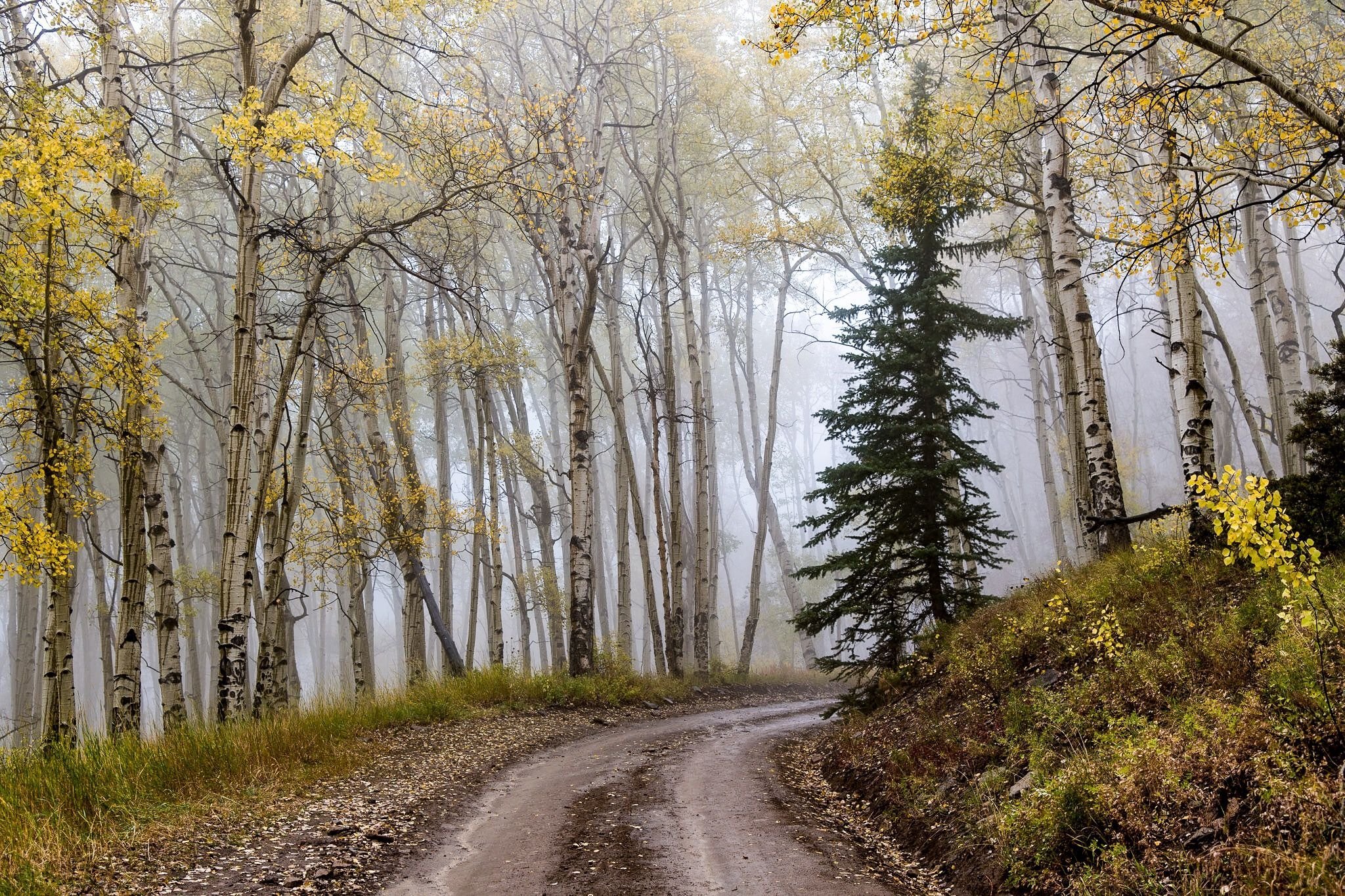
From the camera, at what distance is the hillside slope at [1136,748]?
11.6ft

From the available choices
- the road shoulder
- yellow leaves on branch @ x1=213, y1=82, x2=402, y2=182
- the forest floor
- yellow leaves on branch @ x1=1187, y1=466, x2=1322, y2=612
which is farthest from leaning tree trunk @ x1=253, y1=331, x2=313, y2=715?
yellow leaves on branch @ x1=1187, y1=466, x2=1322, y2=612

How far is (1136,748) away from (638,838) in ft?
11.2

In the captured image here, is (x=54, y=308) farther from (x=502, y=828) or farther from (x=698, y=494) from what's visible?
(x=698, y=494)

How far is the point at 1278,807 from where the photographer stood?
11.4ft

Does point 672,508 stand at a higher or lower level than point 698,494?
lower

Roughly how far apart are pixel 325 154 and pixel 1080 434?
11075 mm

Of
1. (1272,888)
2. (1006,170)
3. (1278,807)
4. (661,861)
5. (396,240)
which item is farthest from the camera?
(1006,170)

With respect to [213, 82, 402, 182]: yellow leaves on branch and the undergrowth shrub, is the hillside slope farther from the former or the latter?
[213, 82, 402, 182]: yellow leaves on branch

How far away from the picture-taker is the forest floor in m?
4.57

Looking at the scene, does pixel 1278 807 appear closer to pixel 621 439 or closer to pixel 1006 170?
pixel 1006 170

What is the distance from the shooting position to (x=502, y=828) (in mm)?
5934

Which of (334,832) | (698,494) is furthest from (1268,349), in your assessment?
(334,832)

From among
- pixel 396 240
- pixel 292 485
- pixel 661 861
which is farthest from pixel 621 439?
pixel 661 861

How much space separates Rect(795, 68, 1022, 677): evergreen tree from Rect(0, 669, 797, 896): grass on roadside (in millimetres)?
5964
